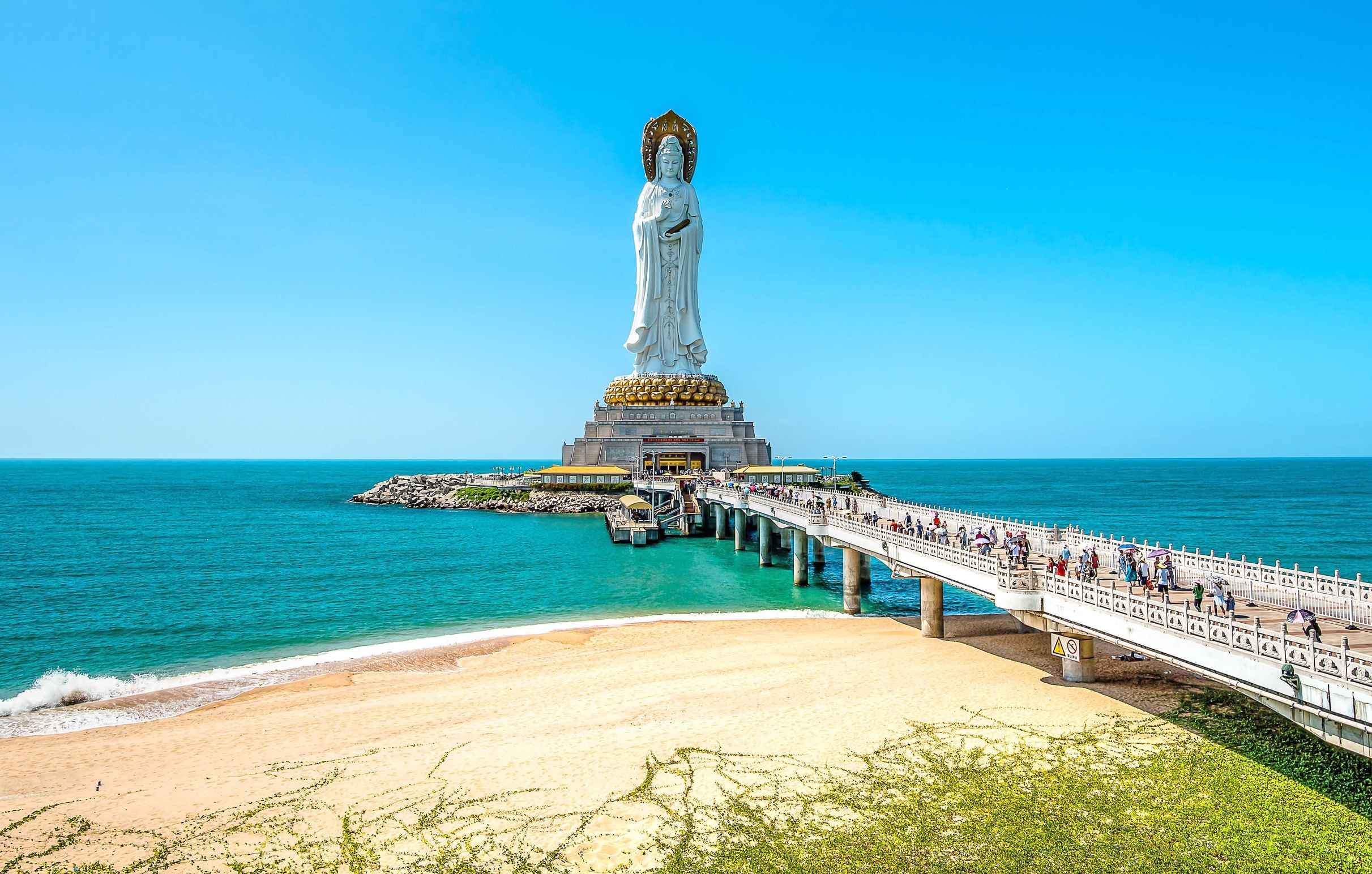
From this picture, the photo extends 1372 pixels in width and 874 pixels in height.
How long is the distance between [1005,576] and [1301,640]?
19.7 ft

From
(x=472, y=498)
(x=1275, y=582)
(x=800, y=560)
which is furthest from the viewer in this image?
(x=472, y=498)

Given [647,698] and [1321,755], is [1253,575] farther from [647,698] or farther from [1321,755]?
[647,698]

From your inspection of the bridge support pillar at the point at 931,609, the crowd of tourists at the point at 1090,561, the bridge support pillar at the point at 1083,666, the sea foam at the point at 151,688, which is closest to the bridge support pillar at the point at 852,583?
the crowd of tourists at the point at 1090,561

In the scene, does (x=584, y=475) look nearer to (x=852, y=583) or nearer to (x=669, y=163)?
(x=669, y=163)

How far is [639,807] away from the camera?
481 inches

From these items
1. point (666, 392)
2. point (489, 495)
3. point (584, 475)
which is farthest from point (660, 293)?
point (489, 495)

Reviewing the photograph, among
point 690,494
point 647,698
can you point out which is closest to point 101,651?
point 647,698

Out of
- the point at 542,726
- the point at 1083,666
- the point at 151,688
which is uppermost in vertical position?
the point at 1083,666

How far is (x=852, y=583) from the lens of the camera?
28266 mm

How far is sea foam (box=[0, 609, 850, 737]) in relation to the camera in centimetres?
1784

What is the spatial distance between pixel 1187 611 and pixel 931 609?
32.8 feet

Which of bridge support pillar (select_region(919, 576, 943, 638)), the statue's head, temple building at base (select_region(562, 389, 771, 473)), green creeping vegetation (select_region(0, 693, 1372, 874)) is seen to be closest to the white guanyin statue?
the statue's head

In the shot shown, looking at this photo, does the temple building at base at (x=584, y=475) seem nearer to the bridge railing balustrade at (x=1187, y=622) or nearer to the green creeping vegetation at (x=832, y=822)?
the bridge railing balustrade at (x=1187, y=622)

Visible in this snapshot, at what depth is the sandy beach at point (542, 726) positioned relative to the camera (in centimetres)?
1288
